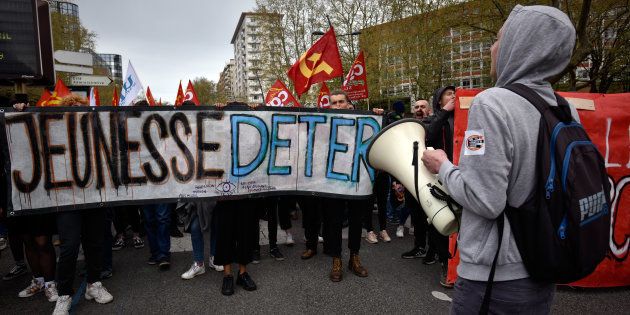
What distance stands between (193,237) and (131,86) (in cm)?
449

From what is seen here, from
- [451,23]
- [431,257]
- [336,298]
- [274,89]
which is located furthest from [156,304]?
[451,23]

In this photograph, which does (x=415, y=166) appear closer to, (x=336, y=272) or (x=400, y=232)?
(x=336, y=272)

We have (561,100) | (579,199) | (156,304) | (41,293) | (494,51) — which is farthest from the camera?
(41,293)

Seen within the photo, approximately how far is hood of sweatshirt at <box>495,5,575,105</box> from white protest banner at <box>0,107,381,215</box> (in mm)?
2285

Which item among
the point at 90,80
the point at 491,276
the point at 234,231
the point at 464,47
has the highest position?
the point at 464,47

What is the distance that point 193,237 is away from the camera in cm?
402

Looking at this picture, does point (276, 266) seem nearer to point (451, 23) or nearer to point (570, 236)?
point (570, 236)

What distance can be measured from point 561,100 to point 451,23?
55.0ft

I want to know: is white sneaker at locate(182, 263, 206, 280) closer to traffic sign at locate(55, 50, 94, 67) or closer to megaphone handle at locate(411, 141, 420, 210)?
megaphone handle at locate(411, 141, 420, 210)

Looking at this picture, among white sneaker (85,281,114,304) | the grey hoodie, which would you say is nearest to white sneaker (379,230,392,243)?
white sneaker (85,281,114,304)

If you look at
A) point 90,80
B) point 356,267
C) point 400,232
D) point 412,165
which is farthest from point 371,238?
point 90,80

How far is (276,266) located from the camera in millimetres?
4238

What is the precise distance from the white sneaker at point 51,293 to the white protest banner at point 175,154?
79 cm

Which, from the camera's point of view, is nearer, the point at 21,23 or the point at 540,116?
the point at 540,116
